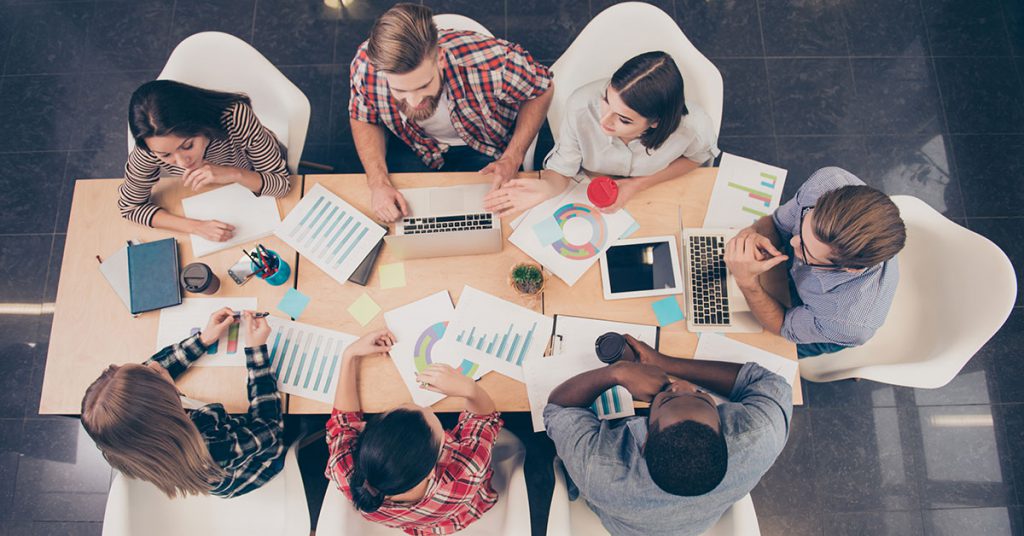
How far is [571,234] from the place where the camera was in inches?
71.2

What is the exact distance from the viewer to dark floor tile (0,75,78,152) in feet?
9.29

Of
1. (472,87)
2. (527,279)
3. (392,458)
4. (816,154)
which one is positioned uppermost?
(472,87)

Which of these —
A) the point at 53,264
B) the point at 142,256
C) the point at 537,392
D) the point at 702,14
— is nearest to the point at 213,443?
A: the point at 142,256

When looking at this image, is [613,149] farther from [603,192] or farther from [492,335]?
[492,335]

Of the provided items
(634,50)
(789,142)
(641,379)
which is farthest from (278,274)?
Result: (789,142)

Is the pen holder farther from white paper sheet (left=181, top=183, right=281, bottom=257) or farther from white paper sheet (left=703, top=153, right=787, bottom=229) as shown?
white paper sheet (left=703, top=153, right=787, bottom=229)

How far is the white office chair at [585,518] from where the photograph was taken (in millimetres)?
1676

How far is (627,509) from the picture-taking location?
146 cm

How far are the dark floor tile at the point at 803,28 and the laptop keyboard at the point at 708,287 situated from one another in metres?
1.66

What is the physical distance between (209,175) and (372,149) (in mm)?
519

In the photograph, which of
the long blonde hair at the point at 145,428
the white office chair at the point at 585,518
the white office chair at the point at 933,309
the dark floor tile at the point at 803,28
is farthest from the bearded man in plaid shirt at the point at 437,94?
the dark floor tile at the point at 803,28

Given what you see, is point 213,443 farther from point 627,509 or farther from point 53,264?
point 53,264

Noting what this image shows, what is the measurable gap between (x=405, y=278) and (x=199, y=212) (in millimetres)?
734

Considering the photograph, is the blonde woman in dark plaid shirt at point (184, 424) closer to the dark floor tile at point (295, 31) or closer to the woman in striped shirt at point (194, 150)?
the woman in striped shirt at point (194, 150)
